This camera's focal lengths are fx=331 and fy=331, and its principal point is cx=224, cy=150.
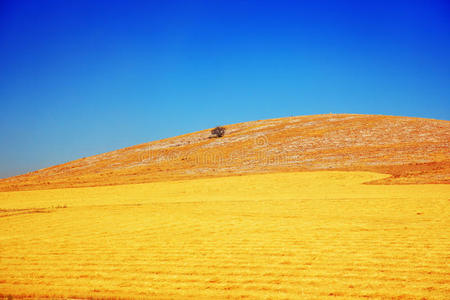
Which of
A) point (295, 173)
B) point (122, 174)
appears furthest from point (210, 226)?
point (122, 174)

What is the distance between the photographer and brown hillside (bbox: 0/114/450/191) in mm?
33156

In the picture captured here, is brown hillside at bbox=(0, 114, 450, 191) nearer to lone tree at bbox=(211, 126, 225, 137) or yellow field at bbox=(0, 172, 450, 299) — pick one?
lone tree at bbox=(211, 126, 225, 137)

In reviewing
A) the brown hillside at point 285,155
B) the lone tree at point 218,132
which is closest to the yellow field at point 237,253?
the brown hillside at point 285,155

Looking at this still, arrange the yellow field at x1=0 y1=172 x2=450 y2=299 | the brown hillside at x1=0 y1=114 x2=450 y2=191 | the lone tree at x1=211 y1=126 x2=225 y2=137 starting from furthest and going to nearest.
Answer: the lone tree at x1=211 y1=126 x2=225 y2=137, the brown hillside at x1=0 y1=114 x2=450 y2=191, the yellow field at x1=0 y1=172 x2=450 y2=299

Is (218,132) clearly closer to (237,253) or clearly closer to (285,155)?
(285,155)

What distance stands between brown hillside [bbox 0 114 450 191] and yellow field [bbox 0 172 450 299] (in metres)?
15.9

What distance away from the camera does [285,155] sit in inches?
1615

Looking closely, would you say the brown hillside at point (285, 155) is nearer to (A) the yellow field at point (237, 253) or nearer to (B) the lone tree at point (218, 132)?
(B) the lone tree at point (218, 132)

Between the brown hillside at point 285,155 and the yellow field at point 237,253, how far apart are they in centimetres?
1591

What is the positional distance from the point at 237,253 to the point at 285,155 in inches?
1332

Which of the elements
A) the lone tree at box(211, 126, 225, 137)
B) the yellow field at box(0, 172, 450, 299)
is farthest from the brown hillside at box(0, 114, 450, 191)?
the yellow field at box(0, 172, 450, 299)

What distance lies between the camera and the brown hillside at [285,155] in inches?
1305

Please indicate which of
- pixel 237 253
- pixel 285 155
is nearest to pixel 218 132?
pixel 285 155

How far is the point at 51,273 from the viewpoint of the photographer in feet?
23.4
